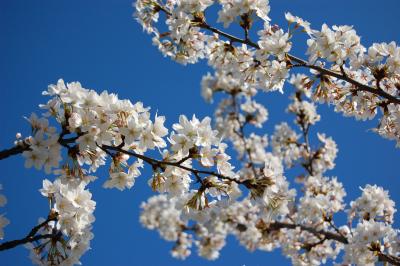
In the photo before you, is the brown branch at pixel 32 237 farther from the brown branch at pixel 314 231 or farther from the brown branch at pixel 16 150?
the brown branch at pixel 314 231

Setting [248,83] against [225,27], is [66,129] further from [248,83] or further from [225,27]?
[248,83]

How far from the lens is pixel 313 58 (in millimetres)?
4250

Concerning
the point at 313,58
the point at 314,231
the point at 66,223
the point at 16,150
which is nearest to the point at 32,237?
the point at 66,223

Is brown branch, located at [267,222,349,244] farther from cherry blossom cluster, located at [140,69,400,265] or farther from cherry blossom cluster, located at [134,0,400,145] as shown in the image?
cherry blossom cluster, located at [134,0,400,145]

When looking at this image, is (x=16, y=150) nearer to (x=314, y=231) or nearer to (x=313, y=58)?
(x=313, y=58)

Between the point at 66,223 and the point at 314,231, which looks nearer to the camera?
the point at 66,223

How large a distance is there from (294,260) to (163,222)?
26.2 ft

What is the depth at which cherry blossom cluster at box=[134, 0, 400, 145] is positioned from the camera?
4.23 meters

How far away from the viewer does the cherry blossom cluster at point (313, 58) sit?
423 centimetres

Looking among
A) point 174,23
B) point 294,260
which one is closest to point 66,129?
point 174,23

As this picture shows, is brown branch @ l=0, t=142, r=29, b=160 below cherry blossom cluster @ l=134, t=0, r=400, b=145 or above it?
below

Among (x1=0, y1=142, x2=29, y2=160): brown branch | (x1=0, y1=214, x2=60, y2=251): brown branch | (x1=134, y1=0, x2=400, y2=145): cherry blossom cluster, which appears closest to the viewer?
(x1=0, y1=142, x2=29, y2=160): brown branch

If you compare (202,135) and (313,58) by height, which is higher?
(313,58)

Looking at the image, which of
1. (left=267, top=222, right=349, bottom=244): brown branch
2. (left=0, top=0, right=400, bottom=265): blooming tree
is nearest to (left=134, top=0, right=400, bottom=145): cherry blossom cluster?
(left=0, top=0, right=400, bottom=265): blooming tree
